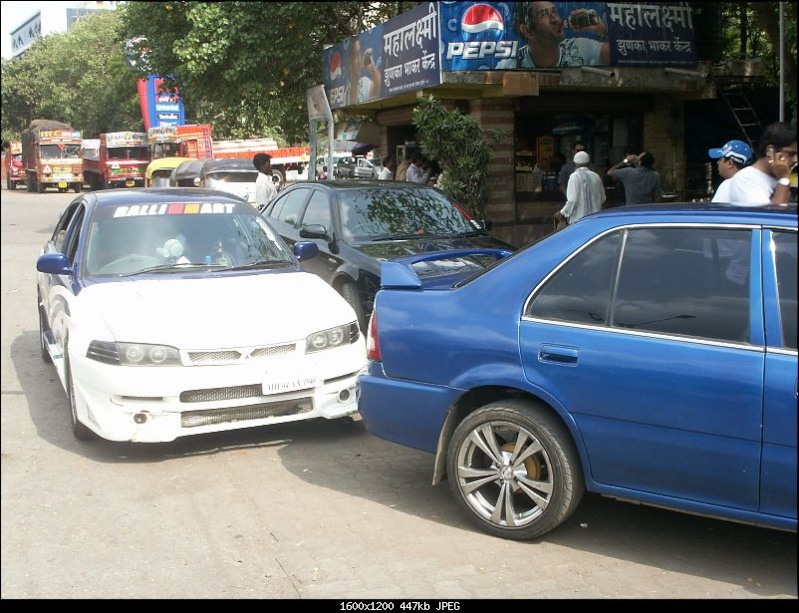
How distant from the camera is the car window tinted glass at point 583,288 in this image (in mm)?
4305

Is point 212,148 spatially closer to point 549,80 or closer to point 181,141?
point 181,141

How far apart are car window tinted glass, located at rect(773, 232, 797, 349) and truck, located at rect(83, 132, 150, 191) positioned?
4335 cm

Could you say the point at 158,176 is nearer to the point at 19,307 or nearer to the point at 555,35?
the point at 555,35

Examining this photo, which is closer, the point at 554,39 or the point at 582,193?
the point at 582,193

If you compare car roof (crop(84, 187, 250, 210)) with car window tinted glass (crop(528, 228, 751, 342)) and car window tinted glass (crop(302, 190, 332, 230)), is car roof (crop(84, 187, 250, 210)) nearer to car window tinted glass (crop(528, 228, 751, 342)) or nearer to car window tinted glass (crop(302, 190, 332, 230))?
car window tinted glass (crop(302, 190, 332, 230))

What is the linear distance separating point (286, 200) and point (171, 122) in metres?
38.8

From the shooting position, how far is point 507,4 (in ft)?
43.7

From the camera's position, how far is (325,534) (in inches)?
184

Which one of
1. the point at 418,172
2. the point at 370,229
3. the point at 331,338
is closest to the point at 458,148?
the point at 418,172

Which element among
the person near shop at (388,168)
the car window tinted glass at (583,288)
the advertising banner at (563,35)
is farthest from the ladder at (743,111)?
the car window tinted glass at (583,288)

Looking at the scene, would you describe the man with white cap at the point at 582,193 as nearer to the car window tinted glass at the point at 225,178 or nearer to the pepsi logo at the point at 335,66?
the pepsi logo at the point at 335,66

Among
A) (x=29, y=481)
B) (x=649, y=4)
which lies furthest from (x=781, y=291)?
(x=649, y=4)

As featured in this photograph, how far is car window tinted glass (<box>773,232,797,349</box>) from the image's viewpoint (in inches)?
149

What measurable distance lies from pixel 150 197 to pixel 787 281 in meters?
4.94
